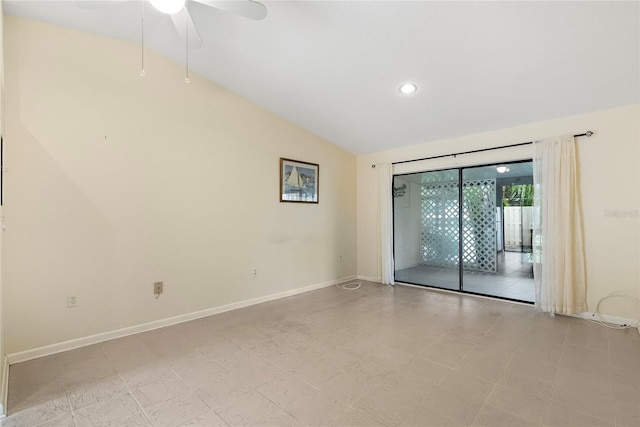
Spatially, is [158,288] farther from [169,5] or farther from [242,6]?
[242,6]

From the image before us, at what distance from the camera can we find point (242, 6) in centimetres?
189

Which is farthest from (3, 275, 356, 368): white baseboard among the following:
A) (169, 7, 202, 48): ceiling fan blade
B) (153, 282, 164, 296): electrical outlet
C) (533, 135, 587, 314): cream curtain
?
(533, 135, 587, 314): cream curtain

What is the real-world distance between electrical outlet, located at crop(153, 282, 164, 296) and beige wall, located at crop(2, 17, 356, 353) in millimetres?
65

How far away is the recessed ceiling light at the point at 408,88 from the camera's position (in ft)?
10.5

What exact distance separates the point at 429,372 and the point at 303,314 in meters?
1.71

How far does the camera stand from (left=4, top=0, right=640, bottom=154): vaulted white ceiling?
7.42 ft

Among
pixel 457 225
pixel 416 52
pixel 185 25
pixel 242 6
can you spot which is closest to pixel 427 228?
pixel 457 225

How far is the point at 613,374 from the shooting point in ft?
7.14

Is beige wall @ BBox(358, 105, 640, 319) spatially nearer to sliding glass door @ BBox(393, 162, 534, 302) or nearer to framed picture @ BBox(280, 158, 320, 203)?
sliding glass door @ BBox(393, 162, 534, 302)

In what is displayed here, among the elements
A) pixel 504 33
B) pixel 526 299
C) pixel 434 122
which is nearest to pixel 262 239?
pixel 434 122

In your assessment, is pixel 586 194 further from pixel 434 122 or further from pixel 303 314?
pixel 303 314

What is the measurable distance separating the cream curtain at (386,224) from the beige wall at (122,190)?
1.77 metres

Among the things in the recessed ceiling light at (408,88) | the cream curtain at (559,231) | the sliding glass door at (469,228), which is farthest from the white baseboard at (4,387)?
the cream curtain at (559,231)

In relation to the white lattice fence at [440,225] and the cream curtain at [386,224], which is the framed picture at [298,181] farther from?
the white lattice fence at [440,225]
